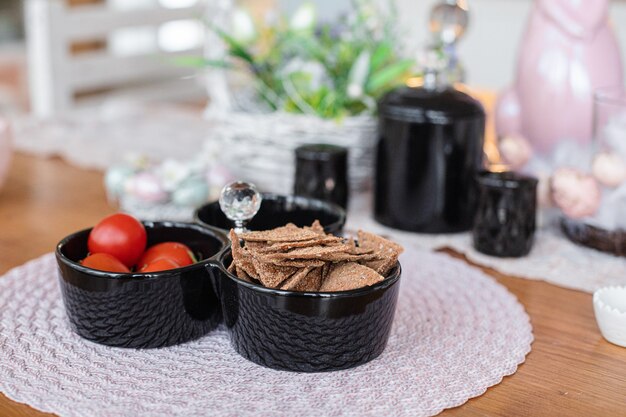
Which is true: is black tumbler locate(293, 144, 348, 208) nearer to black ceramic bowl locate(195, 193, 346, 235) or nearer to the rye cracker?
black ceramic bowl locate(195, 193, 346, 235)

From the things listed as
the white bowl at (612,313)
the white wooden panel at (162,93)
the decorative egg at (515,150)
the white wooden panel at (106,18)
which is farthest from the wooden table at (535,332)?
the white wooden panel at (162,93)

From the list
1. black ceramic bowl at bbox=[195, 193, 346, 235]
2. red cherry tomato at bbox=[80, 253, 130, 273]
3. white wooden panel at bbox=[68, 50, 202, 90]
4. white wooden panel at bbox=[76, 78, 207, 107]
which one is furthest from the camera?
white wooden panel at bbox=[76, 78, 207, 107]

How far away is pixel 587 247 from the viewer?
40.4 inches

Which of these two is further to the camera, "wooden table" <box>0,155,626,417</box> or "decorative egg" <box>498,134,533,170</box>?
"decorative egg" <box>498,134,533,170</box>

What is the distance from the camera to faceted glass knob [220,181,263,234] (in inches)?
30.6

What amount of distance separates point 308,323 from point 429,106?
0.45 meters

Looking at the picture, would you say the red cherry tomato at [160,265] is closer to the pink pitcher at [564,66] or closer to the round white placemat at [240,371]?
the round white placemat at [240,371]

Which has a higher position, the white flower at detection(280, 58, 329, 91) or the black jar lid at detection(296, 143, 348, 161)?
the white flower at detection(280, 58, 329, 91)

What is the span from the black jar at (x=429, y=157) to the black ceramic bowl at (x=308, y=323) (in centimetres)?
35

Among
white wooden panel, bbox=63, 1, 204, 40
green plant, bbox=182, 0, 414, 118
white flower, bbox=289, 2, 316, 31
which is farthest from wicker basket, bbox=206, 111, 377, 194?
white wooden panel, bbox=63, 1, 204, 40

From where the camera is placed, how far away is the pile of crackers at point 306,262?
0.67 metres

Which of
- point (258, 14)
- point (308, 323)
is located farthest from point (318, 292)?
point (258, 14)

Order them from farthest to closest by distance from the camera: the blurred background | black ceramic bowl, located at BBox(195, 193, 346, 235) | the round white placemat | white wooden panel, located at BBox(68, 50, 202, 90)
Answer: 1. the blurred background
2. white wooden panel, located at BBox(68, 50, 202, 90)
3. black ceramic bowl, located at BBox(195, 193, 346, 235)
4. the round white placemat

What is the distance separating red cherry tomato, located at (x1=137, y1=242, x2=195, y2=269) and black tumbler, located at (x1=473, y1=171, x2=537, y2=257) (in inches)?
14.5
